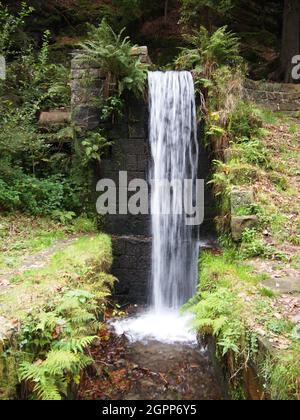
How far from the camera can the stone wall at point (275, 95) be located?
10992 millimetres

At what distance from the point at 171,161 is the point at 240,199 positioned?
2082mm

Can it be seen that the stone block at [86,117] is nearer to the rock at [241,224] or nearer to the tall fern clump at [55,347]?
the rock at [241,224]

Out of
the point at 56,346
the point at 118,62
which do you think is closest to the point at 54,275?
the point at 56,346

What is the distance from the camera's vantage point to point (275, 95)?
11.3 m

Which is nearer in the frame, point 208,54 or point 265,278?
point 265,278

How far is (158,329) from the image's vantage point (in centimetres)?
671

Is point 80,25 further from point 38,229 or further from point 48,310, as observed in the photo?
point 48,310

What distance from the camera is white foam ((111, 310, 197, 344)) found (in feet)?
20.6

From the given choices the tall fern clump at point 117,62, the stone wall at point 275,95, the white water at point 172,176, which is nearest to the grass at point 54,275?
the white water at point 172,176

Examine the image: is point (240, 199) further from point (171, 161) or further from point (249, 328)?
point (249, 328)

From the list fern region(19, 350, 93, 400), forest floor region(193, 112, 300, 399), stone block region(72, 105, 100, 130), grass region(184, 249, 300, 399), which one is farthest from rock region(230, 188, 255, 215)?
fern region(19, 350, 93, 400)

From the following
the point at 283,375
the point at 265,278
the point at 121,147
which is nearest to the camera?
the point at 283,375

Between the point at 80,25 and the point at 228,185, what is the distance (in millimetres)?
10087
